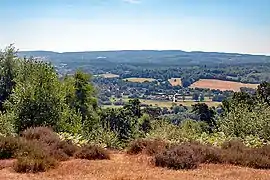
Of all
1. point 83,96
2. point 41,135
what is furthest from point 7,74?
point 41,135

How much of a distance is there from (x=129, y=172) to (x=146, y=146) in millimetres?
4055

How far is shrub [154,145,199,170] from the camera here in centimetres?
1305

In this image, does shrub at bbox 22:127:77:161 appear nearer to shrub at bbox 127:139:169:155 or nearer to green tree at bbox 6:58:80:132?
shrub at bbox 127:139:169:155

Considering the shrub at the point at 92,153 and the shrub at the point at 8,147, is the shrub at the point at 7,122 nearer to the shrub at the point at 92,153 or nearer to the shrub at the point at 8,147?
the shrub at the point at 8,147

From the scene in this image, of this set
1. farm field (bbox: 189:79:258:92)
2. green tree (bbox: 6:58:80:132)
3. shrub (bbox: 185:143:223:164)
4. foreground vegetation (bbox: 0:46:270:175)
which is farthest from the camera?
farm field (bbox: 189:79:258:92)

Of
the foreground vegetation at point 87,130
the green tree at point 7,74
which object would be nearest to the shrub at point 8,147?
the foreground vegetation at point 87,130

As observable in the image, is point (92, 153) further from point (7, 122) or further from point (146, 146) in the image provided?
point (7, 122)

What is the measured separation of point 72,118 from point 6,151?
15.4 metres

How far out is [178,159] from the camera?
13.1 meters

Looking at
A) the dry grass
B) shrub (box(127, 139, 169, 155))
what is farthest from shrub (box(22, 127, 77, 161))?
the dry grass

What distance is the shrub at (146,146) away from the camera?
15.5 metres

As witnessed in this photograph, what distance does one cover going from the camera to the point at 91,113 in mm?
40719

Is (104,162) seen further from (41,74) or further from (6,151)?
(41,74)

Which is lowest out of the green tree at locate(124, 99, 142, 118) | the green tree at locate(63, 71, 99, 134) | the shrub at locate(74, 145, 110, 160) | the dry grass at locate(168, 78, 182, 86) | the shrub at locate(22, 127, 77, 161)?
the dry grass at locate(168, 78, 182, 86)
